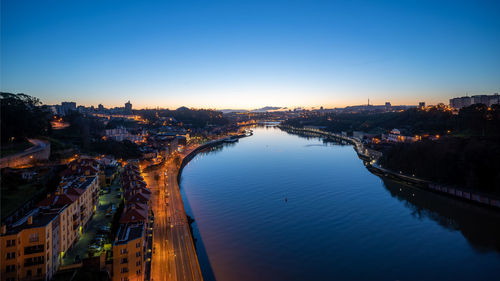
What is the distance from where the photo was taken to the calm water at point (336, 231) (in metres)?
4.21

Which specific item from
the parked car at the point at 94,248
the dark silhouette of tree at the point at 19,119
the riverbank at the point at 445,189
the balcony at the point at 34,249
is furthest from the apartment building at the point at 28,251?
the riverbank at the point at 445,189

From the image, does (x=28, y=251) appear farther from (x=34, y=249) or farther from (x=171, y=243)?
(x=171, y=243)

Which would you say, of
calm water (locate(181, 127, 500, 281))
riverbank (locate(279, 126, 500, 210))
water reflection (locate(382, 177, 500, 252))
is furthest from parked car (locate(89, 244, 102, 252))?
riverbank (locate(279, 126, 500, 210))

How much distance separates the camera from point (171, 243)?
450cm

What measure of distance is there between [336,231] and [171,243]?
10.3 feet

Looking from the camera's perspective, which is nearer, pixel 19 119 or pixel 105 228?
pixel 105 228

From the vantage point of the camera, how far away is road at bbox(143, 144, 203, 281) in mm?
3745

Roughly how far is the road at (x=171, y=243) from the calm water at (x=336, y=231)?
1.19 feet

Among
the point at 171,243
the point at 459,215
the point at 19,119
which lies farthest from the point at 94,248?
the point at 459,215

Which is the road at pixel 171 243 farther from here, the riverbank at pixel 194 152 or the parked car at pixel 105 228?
the riverbank at pixel 194 152

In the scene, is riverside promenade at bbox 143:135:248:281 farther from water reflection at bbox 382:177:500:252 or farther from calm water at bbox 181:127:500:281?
water reflection at bbox 382:177:500:252

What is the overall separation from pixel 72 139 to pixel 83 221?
822 cm

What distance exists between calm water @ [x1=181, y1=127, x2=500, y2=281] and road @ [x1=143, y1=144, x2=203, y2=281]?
0.36 meters

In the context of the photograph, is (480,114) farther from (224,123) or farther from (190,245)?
(224,123)
